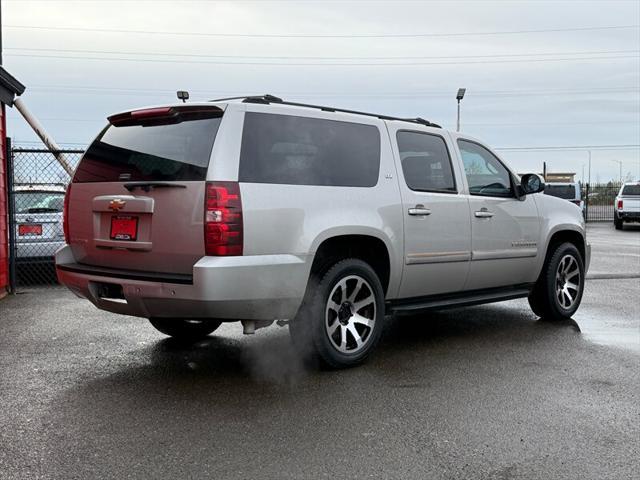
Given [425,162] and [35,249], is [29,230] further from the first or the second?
[425,162]

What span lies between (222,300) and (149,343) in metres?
2.13

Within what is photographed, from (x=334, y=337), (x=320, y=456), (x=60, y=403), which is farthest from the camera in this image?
(x=334, y=337)

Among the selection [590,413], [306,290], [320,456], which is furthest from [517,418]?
[306,290]

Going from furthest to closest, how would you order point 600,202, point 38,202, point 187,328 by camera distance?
point 600,202 → point 38,202 → point 187,328

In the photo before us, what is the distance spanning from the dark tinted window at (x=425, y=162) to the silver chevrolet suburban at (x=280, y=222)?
1 centimetres

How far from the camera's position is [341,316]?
18.1ft

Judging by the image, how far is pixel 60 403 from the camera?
4652mm

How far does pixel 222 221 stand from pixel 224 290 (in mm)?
451

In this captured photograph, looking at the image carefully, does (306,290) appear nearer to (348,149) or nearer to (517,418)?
(348,149)

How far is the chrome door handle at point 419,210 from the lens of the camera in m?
5.90

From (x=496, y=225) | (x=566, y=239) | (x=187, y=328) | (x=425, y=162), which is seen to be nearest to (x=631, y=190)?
(x=566, y=239)

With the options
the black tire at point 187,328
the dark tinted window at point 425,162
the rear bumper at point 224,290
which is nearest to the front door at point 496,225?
the dark tinted window at point 425,162

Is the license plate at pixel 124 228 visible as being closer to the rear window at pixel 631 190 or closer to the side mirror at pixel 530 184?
the side mirror at pixel 530 184

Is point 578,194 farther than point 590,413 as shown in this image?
Yes
